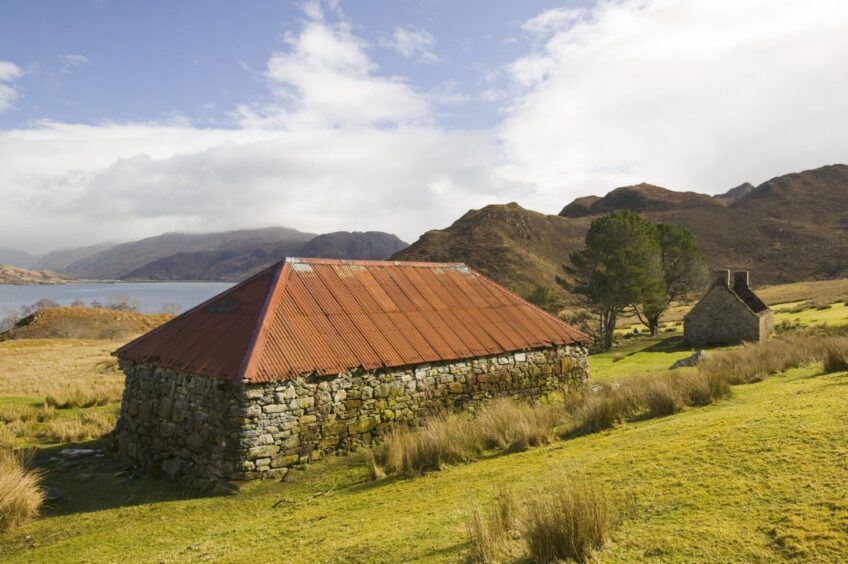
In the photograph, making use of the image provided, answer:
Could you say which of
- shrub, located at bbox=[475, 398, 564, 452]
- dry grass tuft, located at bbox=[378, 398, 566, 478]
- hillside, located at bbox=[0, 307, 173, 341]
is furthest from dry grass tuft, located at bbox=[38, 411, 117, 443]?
hillside, located at bbox=[0, 307, 173, 341]

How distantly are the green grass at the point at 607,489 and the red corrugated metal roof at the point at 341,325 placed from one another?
2.25 metres

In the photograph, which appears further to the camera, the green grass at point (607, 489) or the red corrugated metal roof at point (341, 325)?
the red corrugated metal roof at point (341, 325)

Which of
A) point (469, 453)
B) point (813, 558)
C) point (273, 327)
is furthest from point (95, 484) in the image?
point (813, 558)

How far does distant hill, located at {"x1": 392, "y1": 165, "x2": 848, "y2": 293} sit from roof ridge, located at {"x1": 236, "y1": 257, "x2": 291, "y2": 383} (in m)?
59.3

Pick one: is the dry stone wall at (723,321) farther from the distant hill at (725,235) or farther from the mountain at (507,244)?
the mountain at (507,244)

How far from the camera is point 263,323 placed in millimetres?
11906

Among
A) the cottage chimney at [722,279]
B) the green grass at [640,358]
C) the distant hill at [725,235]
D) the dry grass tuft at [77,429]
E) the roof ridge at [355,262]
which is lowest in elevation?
the green grass at [640,358]

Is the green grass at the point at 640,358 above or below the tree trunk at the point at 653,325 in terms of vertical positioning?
below

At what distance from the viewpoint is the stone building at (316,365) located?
1059cm

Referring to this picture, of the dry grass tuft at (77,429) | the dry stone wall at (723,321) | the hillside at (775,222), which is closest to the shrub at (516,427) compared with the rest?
the dry grass tuft at (77,429)

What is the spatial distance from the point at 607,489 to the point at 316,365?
6746 millimetres

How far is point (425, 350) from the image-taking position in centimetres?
1329

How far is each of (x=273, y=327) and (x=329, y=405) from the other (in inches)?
82.1

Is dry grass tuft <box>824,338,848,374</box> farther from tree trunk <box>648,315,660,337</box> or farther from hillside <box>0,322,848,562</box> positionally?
tree trunk <box>648,315,660,337</box>
